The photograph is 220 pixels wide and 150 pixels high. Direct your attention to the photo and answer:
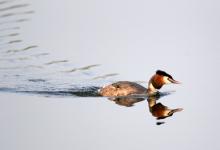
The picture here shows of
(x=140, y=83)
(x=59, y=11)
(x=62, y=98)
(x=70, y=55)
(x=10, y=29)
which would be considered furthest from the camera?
(x=59, y=11)

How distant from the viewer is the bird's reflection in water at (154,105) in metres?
19.6

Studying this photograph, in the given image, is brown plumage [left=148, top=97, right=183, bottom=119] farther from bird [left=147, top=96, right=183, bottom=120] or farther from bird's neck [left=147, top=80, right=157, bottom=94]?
bird's neck [left=147, top=80, right=157, bottom=94]

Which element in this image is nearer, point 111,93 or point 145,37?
point 111,93

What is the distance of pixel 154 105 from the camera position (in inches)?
817

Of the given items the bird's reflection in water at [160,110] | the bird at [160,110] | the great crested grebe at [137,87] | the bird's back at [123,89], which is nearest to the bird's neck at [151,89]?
the great crested grebe at [137,87]

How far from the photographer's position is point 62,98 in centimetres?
2123

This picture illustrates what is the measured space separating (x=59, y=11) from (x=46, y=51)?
4646mm

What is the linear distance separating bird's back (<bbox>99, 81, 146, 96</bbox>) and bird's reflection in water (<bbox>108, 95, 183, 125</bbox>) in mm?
135

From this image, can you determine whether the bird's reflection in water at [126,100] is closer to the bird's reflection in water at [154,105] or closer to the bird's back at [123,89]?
the bird's reflection in water at [154,105]

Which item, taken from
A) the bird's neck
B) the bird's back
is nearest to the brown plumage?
the bird's back

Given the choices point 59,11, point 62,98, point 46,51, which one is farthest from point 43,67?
point 59,11

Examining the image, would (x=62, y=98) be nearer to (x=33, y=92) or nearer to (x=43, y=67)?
(x=33, y=92)

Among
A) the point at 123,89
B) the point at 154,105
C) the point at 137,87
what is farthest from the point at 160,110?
the point at 123,89

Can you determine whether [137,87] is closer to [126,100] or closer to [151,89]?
[126,100]
